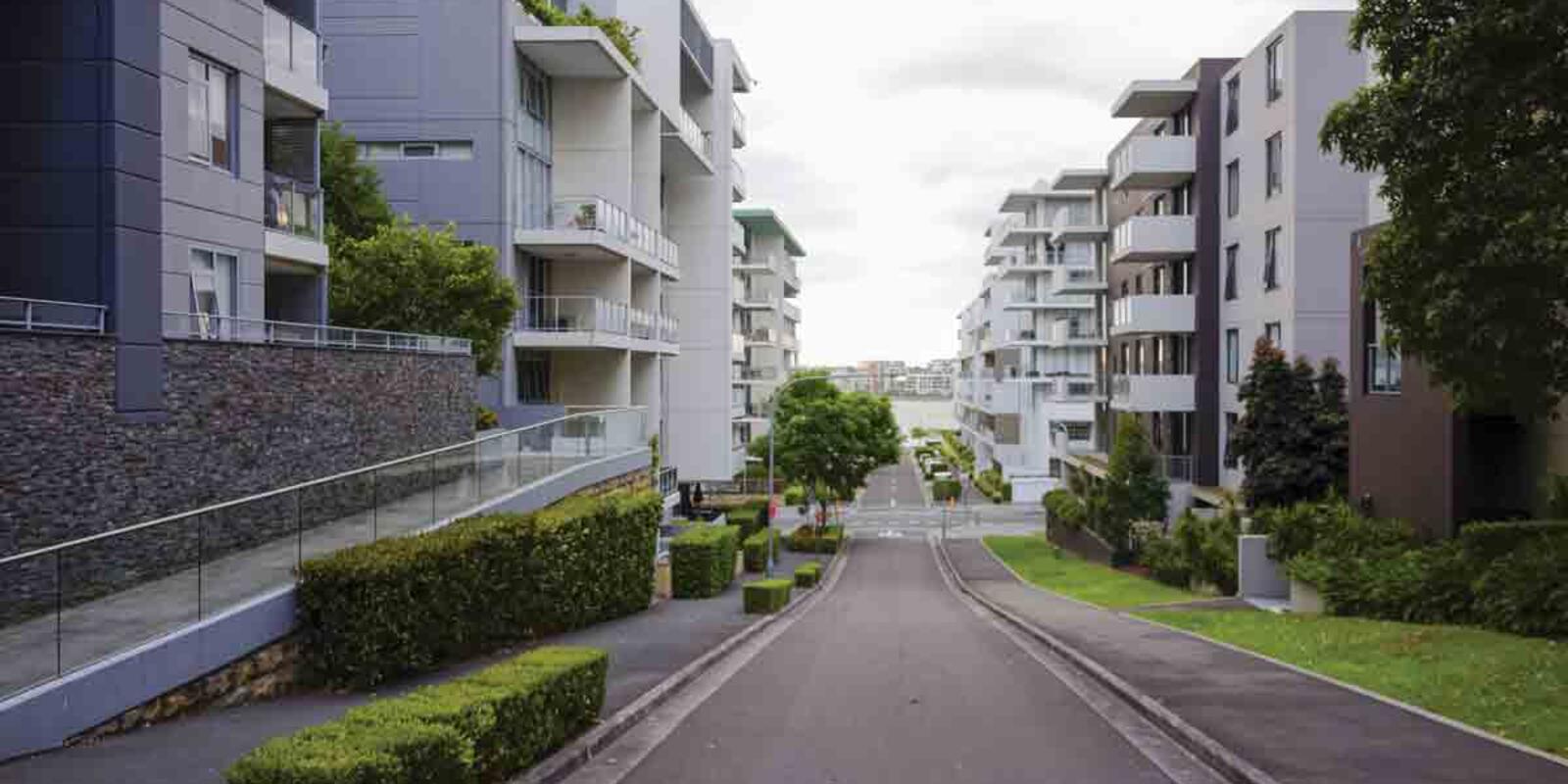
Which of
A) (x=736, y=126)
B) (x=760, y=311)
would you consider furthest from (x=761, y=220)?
(x=736, y=126)

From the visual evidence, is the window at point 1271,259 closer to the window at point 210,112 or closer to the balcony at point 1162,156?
the balcony at point 1162,156

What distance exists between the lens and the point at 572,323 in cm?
3869

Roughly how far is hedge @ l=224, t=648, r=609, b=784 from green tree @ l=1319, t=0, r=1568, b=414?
9442mm

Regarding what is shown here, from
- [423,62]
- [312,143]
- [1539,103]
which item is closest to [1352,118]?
[1539,103]

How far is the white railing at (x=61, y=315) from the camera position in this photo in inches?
595

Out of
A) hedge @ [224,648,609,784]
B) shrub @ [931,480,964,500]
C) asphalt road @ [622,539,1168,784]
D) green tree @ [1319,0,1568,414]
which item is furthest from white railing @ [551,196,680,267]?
shrub @ [931,480,964,500]

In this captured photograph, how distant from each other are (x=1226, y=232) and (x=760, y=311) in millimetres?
52841

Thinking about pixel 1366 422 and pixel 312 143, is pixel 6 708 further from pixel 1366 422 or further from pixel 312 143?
pixel 1366 422

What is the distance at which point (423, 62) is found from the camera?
37000 mm

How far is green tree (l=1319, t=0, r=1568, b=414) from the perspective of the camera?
13.3 meters

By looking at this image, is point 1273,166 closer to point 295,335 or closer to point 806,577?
point 806,577

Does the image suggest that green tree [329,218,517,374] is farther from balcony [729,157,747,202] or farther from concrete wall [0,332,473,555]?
balcony [729,157,747,202]

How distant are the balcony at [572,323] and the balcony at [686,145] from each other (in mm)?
10649

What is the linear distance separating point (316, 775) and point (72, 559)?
5.79 metres
